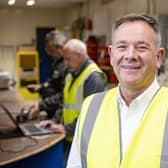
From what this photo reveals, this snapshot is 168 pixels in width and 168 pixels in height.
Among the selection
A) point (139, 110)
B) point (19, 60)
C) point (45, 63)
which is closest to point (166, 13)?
point (139, 110)

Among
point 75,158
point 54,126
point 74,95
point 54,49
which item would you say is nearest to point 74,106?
point 74,95

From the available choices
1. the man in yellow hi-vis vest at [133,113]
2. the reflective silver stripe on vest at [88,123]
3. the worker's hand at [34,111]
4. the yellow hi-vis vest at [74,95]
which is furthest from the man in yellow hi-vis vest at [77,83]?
the man in yellow hi-vis vest at [133,113]

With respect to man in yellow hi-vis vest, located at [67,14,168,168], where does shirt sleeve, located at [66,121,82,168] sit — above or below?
Result: below

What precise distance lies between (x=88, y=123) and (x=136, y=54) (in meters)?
0.34

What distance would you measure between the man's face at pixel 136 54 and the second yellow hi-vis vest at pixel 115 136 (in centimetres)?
10

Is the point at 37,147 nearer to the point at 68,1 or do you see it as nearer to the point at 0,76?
the point at 0,76

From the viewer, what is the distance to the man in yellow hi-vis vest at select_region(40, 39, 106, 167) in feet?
8.70

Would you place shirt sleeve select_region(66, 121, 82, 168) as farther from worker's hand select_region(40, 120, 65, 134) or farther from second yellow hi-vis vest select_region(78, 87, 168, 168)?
worker's hand select_region(40, 120, 65, 134)

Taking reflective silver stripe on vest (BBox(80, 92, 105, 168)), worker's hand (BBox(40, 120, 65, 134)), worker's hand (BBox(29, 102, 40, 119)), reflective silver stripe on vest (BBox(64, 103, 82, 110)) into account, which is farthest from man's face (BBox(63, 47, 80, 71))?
reflective silver stripe on vest (BBox(80, 92, 105, 168))

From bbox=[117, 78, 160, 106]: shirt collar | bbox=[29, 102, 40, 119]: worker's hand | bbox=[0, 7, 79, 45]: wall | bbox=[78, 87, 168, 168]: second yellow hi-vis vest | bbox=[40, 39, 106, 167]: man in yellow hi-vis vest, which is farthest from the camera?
bbox=[0, 7, 79, 45]: wall

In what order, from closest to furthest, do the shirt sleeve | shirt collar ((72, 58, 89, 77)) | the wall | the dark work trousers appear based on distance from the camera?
the shirt sleeve
shirt collar ((72, 58, 89, 77))
the dark work trousers
the wall

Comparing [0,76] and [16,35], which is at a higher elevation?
[16,35]

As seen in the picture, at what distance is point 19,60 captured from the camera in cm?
933

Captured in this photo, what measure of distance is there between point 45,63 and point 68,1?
7.72ft
